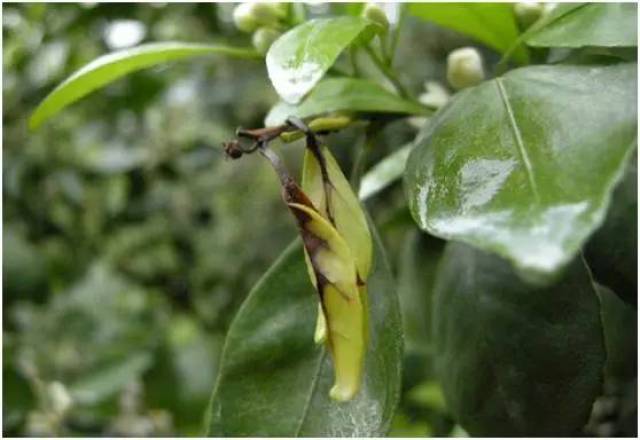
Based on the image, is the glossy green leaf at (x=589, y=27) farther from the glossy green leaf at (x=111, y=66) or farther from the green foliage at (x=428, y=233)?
the glossy green leaf at (x=111, y=66)

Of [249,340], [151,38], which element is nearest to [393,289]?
[249,340]

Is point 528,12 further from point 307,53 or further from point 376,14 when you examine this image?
point 307,53

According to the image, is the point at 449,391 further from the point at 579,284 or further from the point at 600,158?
the point at 600,158

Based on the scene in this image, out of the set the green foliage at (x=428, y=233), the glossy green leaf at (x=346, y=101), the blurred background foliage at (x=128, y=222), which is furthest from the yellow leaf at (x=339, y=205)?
the blurred background foliage at (x=128, y=222)

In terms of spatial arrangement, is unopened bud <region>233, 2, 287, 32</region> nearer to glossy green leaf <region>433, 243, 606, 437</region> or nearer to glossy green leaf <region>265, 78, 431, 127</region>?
glossy green leaf <region>265, 78, 431, 127</region>

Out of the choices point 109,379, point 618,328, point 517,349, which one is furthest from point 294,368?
point 109,379
